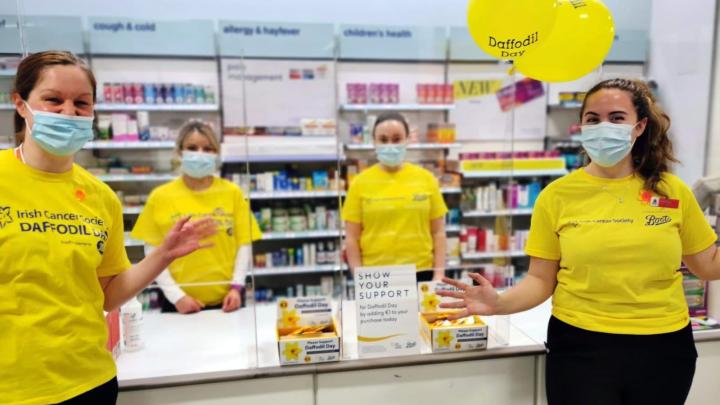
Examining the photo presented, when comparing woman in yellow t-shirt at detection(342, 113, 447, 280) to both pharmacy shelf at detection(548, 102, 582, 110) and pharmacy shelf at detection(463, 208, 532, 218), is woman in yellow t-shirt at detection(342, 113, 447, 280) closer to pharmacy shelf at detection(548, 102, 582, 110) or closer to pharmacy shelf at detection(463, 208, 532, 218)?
pharmacy shelf at detection(463, 208, 532, 218)

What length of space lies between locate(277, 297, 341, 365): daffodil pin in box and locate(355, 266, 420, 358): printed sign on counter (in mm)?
121

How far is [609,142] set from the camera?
4.95 feet

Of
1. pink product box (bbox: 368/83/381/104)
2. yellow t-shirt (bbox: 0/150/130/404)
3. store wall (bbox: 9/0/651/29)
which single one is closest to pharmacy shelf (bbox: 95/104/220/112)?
store wall (bbox: 9/0/651/29)

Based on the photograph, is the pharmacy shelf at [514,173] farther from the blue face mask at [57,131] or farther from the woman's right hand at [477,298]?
the blue face mask at [57,131]

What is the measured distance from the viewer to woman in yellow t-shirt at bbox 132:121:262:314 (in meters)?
2.34

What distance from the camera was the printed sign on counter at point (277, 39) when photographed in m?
4.90

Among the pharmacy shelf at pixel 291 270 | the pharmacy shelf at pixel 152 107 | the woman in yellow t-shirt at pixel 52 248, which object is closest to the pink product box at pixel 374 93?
the pharmacy shelf at pixel 152 107

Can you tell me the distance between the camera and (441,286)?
193cm

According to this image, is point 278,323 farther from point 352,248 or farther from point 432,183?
point 432,183

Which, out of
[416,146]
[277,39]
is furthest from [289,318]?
[277,39]

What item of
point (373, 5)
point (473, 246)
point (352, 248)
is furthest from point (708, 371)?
point (373, 5)

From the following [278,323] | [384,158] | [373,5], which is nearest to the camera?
[278,323]

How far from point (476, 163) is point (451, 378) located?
11.0ft

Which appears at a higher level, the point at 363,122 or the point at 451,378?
the point at 363,122
